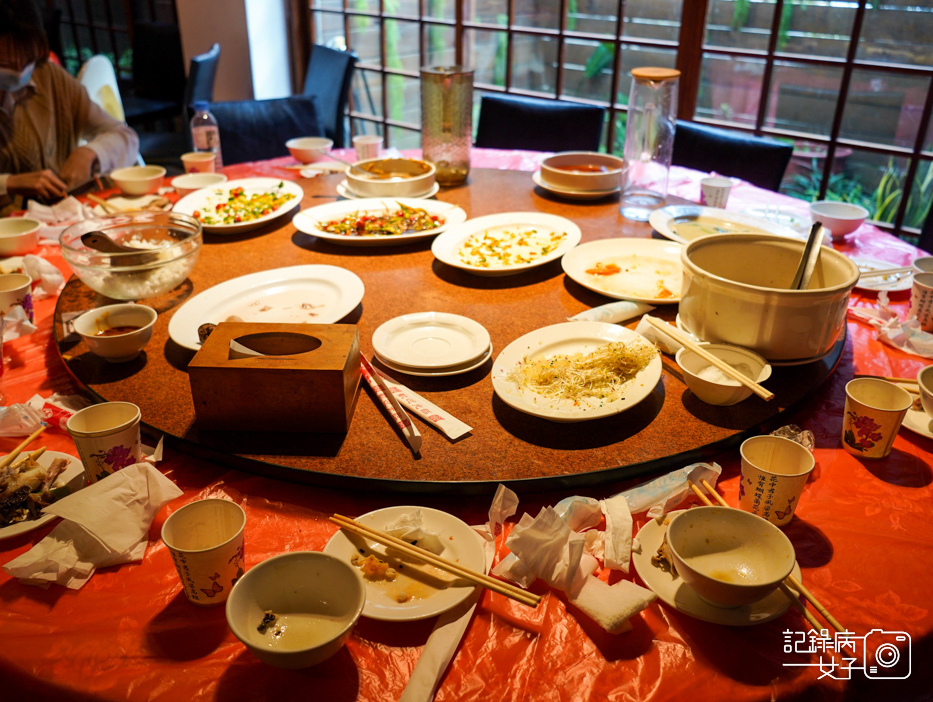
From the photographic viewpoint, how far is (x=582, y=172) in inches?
96.4

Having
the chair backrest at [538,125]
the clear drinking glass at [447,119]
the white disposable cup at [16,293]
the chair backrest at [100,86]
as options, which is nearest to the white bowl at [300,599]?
the white disposable cup at [16,293]

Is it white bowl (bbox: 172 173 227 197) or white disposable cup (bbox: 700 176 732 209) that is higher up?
white disposable cup (bbox: 700 176 732 209)

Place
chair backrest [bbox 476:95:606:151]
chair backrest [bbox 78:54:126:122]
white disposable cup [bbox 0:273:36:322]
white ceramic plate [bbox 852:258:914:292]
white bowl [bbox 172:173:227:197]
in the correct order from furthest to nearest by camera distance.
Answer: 1. chair backrest [bbox 78:54:126:122]
2. chair backrest [bbox 476:95:606:151]
3. white bowl [bbox 172:173:227:197]
4. white ceramic plate [bbox 852:258:914:292]
5. white disposable cup [bbox 0:273:36:322]

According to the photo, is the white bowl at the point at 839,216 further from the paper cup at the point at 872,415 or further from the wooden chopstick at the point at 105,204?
the wooden chopstick at the point at 105,204

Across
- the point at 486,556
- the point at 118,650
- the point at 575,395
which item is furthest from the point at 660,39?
the point at 118,650

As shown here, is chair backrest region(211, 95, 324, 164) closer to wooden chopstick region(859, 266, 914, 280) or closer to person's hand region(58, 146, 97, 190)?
person's hand region(58, 146, 97, 190)

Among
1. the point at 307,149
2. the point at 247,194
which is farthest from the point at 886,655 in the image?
the point at 307,149

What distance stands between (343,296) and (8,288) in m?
0.89

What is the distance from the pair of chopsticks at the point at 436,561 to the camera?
0.90 m

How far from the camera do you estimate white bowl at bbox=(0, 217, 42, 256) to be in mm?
2061

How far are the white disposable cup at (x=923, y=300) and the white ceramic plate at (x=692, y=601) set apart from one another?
979 millimetres

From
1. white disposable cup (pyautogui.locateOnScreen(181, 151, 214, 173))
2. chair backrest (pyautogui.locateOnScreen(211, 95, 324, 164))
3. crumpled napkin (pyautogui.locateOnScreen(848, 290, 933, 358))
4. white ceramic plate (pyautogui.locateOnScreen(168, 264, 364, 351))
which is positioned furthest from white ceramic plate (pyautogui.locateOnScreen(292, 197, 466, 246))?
chair backrest (pyautogui.locateOnScreen(211, 95, 324, 164))

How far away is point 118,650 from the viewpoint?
0.89 meters

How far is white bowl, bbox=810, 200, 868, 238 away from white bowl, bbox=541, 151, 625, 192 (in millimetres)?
665
